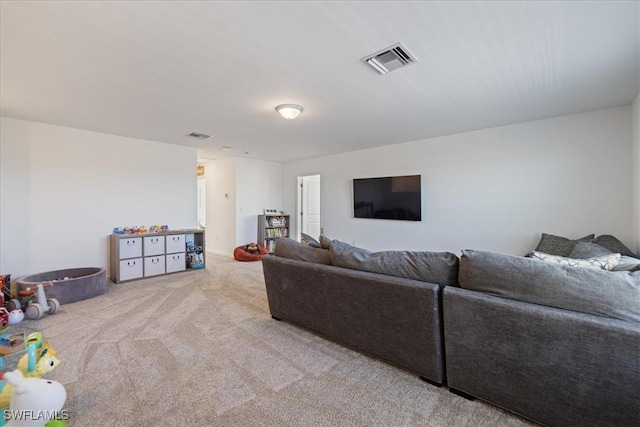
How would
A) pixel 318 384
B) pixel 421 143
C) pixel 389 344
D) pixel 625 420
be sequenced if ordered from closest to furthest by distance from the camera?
pixel 625 420 < pixel 318 384 < pixel 389 344 < pixel 421 143

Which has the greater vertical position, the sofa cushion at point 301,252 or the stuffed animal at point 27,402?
the sofa cushion at point 301,252

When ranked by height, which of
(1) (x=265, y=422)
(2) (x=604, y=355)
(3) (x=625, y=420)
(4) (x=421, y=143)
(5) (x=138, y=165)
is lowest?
(1) (x=265, y=422)

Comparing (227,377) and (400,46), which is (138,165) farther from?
(400,46)

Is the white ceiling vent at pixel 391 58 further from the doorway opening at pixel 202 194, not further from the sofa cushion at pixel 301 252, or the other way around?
the doorway opening at pixel 202 194

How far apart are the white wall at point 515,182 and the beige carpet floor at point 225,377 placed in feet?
10.4

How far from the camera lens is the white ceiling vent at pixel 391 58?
2.17 metres

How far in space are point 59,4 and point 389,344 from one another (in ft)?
9.94

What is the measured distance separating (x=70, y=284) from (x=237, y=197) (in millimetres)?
3496

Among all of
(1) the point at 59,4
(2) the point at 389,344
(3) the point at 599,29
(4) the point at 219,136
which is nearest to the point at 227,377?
(2) the point at 389,344

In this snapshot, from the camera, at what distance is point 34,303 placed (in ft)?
10.1

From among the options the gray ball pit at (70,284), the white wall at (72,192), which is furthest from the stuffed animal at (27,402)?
the white wall at (72,192)

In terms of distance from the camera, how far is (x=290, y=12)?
5.74 feet
